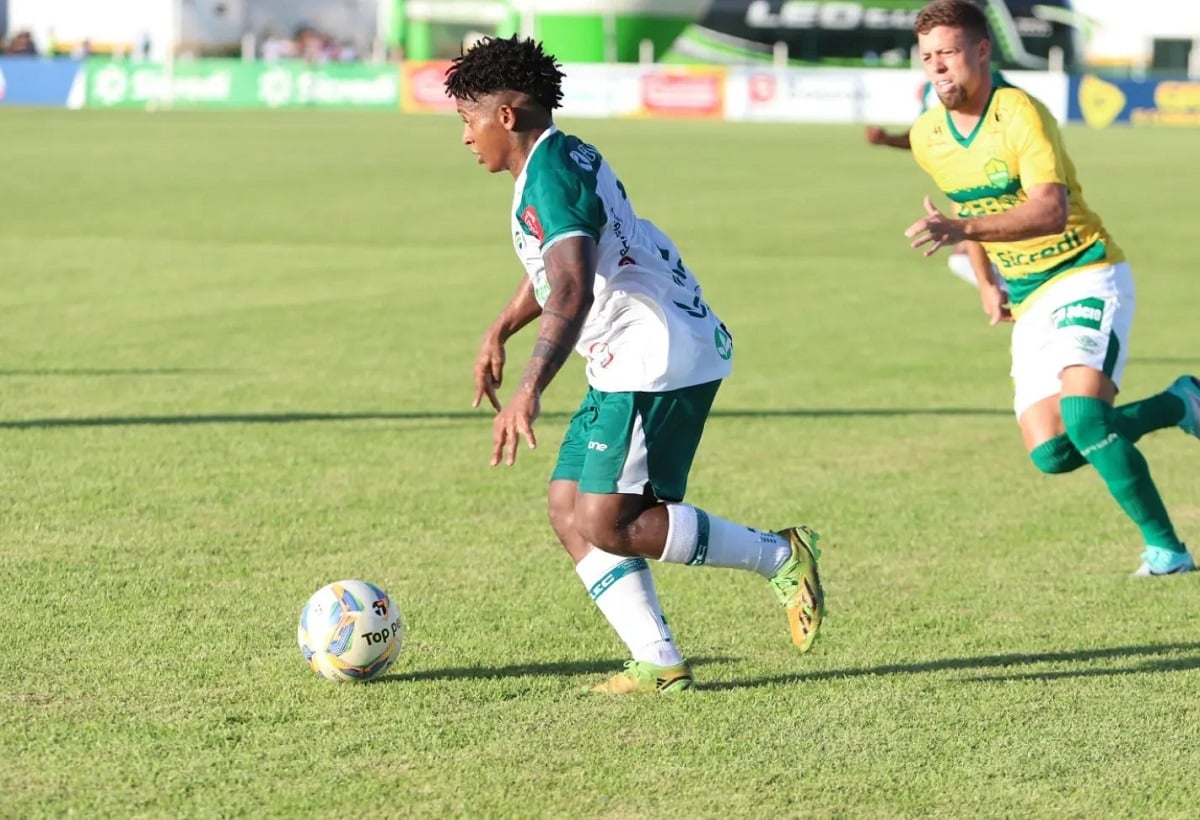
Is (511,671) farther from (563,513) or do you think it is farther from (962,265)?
(962,265)

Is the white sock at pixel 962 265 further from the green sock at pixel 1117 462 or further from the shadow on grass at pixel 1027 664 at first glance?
the shadow on grass at pixel 1027 664

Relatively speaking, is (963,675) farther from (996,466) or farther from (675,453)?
(996,466)

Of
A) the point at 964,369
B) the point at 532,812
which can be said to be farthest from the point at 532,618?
the point at 964,369

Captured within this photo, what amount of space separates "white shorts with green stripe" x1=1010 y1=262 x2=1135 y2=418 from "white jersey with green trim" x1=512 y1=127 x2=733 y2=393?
215 centimetres

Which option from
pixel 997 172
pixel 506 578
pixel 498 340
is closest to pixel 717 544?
pixel 498 340

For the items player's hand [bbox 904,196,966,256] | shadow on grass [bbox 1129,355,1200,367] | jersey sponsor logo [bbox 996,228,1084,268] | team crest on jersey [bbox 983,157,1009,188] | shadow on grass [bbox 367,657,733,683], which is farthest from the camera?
shadow on grass [bbox 1129,355,1200,367]

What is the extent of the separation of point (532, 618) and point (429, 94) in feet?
180

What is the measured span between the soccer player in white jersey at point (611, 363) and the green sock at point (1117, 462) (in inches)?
75.3

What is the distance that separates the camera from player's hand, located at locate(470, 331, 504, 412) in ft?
18.2

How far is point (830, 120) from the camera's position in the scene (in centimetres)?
5681

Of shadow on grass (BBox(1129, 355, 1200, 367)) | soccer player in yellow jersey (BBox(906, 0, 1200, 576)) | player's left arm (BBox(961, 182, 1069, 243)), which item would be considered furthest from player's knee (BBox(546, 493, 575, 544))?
shadow on grass (BBox(1129, 355, 1200, 367))

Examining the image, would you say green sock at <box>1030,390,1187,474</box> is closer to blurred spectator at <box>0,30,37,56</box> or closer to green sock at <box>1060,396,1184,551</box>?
green sock at <box>1060,396,1184,551</box>

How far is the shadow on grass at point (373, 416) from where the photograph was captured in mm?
10125

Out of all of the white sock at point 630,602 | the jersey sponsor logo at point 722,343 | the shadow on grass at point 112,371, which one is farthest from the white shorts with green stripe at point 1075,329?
the shadow on grass at point 112,371
